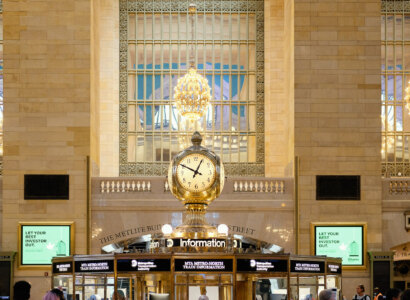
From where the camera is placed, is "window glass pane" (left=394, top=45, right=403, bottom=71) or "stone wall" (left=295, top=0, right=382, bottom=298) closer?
"stone wall" (left=295, top=0, right=382, bottom=298)

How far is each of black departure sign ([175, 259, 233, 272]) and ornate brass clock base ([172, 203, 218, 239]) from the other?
51 cm

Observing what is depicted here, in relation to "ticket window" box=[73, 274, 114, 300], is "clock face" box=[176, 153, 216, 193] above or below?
above

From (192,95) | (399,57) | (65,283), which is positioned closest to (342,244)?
(192,95)

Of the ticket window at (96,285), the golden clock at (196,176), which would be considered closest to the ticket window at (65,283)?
the ticket window at (96,285)

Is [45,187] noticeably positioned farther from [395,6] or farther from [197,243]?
[197,243]

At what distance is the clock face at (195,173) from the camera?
7684 mm

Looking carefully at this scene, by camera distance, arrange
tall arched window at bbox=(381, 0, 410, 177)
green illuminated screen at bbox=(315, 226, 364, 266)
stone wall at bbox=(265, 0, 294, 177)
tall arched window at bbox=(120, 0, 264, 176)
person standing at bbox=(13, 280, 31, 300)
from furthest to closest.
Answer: tall arched window at bbox=(120, 0, 264, 176)
tall arched window at bbox=(381, 0, 410, 177)
stone wall at bbox=(265, 0, 294, 177)
green illuminated screen at bbox=(315, 226, 364, 266)
person standing at bbox=(13, 280, 31, 300)

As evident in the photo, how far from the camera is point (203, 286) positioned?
705 cm

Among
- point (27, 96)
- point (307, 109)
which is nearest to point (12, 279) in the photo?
point (27, 96)

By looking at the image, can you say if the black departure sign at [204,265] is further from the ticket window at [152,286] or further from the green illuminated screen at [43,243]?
the green illuminated screen at [43,243]

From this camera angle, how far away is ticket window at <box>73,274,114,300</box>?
7841 mm

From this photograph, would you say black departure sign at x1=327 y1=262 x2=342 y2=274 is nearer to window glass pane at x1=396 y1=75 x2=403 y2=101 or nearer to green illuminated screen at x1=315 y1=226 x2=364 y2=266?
green illuminated screen at x1=315 y1=226 x2=364 y2=266

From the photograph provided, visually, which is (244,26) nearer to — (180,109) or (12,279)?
(180,109)

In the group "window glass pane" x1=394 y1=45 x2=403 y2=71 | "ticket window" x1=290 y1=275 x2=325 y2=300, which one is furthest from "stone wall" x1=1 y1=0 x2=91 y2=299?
"ticket window" x1=290 y1=275 x2=325 y2=300
